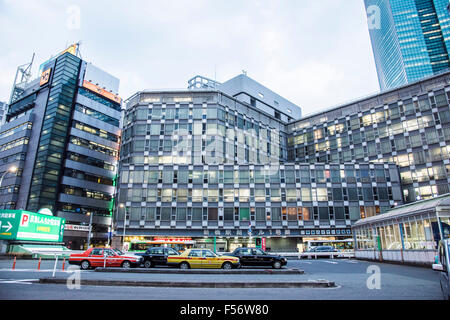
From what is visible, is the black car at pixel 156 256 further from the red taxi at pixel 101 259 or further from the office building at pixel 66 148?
the office building at pixel 66 148

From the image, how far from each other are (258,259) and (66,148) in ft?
202

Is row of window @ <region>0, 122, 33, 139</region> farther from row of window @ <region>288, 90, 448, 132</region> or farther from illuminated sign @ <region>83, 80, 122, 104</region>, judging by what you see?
row of window @ <region>288, 90, 448, 132</region>

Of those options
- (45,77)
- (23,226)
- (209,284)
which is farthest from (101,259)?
(45,77)

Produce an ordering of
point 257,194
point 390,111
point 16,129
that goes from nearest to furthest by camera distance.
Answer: point 257,194 < point 390,111 < point 16,129

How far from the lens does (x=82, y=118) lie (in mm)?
Result: 71500

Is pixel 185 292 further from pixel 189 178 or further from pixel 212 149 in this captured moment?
pixel 212 149

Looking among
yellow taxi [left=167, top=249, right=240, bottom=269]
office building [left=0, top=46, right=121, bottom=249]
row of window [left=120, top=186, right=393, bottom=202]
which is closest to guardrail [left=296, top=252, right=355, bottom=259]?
row of window [left=120, top=186, right=393, bottom=202]

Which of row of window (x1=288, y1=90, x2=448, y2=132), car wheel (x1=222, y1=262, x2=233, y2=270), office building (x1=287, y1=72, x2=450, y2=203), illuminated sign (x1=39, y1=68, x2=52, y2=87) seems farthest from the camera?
illuminated sign (x1=39, y1=68, x2=52, y2=87)

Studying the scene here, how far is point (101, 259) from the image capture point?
21.1 m

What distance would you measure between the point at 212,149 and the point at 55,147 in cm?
3765

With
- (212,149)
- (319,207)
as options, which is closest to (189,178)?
(212,149)

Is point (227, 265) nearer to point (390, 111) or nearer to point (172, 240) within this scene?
point (172, 240)

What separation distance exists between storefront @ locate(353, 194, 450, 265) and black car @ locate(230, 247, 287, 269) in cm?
1035

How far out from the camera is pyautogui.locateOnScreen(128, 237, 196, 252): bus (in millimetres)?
47219
